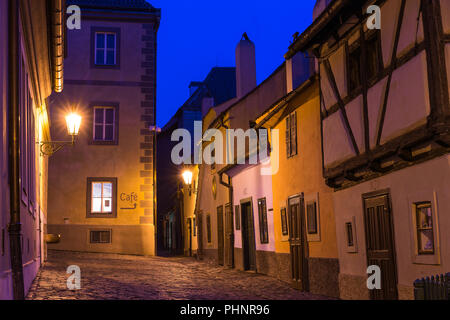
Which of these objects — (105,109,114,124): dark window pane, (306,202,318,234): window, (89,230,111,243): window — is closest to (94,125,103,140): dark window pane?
(105,109,114,124): dark window pane

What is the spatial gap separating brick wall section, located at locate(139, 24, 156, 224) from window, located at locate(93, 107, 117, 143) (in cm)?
119

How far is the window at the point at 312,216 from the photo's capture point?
1358 centimetres

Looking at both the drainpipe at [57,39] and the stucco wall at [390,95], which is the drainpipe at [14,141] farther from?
the stucco wall at [390,95]

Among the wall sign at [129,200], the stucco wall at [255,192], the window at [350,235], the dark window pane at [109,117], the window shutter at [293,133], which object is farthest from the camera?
the dark window pane at [109,117]

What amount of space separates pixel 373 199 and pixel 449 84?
3143 millimetres

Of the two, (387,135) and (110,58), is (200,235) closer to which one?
(110,58)

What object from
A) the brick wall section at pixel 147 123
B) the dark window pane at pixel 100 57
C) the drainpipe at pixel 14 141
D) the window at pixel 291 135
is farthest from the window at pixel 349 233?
the dark window pane at pixel 100 57

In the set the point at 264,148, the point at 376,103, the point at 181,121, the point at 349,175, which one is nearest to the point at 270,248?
the point at 264,148

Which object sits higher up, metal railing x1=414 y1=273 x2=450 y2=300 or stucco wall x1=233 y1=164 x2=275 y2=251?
stucco wall x1=233 y1=164 x2=275 y2=251

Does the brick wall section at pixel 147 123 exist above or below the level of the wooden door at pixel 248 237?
above

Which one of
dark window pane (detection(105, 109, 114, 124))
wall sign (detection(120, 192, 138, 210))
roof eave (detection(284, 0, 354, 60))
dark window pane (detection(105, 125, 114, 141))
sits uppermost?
dark window pane (detection(105, 109, 114, 124))

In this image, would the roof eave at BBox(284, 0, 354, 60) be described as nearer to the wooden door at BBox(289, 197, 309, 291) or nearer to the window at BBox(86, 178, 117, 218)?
the wooden door at BBox(289, 197, 309, 291)

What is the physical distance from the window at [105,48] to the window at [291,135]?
12.7m

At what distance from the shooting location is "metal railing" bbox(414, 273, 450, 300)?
6.84 meters
